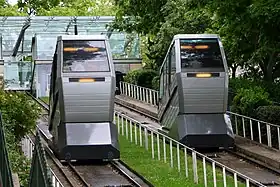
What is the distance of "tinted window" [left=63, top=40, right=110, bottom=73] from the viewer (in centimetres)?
1977

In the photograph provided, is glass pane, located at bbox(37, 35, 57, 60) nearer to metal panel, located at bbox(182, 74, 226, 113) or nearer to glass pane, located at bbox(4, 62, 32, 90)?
glass pane, located at bbox(4, 62, 32, 90)

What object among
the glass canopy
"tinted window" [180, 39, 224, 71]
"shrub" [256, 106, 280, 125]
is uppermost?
the glass canopy

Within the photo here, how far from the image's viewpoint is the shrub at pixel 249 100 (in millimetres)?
23853

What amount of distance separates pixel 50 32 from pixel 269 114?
1268 inches

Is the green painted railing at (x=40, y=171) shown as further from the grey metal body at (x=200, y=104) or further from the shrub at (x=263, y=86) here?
the shrub at (x=263, y=86)

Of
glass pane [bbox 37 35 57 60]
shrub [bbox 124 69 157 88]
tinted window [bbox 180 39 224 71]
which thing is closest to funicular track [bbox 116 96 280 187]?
tinted window [bbox 180 39 224 71]

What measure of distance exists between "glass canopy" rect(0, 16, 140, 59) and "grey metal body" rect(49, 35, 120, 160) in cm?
3034

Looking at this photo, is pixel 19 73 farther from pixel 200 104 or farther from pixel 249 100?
pixel 200 104

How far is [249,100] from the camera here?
24297mm

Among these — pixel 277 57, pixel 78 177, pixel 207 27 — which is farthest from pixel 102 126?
pixel 207 27

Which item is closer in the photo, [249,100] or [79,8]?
[249,100]

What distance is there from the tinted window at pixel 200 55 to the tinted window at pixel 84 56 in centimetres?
277

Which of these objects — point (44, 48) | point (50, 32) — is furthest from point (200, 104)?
point (50, 32)

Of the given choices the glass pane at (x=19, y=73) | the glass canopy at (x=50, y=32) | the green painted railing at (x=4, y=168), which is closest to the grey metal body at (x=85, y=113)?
the green painted railing at (x=4, y=168)
